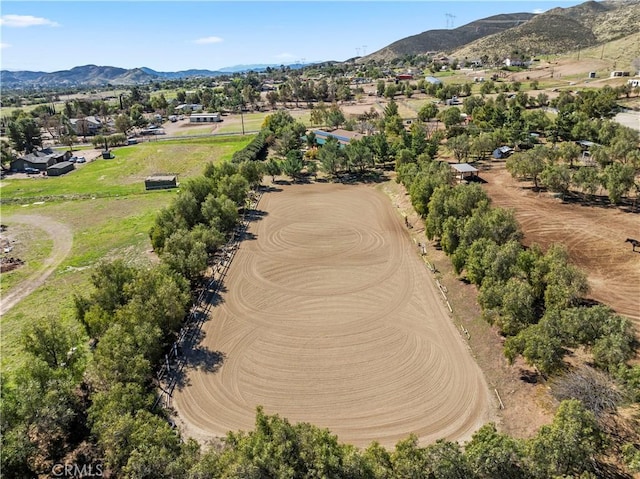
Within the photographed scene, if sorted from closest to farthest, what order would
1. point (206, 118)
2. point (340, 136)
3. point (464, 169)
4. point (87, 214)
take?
1. point (87, 214)
2. point (464, 169)
3. point (340, 136)
4. point (206, 118)

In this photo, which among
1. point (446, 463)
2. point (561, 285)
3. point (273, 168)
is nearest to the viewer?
point (446, 463)

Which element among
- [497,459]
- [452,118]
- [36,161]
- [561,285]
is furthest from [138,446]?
[36,161]

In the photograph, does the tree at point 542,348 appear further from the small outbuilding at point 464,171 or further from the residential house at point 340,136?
the residential house at point 340,136

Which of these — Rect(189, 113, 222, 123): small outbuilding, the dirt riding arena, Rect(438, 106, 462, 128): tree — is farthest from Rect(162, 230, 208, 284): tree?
Rect(189, 113, 222, 123): small outbuilding

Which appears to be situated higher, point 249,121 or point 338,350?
point 249,121

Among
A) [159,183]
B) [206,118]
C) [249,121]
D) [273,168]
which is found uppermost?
[206,118]

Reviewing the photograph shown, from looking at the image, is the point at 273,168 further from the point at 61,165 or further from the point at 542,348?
the point at 542,348

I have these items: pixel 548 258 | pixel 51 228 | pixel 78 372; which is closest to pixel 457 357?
pixel 548 258

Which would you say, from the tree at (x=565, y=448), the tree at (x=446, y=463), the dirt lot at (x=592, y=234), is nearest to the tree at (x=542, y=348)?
the tree at (x=565, y=448)
